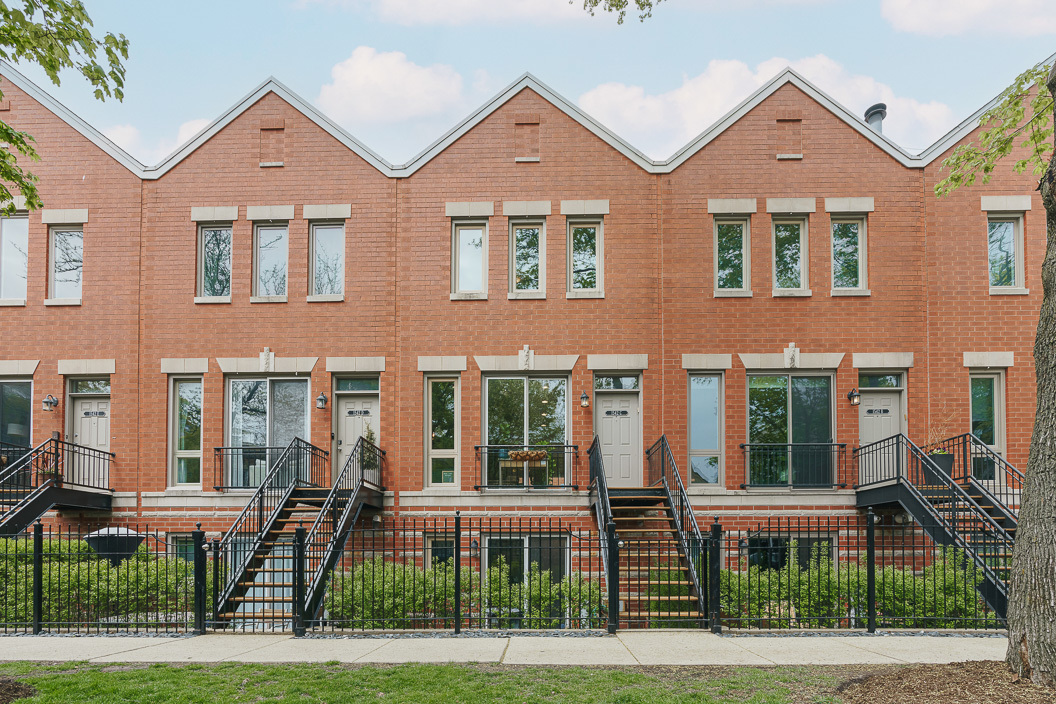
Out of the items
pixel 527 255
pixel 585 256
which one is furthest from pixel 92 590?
pixel 585 256

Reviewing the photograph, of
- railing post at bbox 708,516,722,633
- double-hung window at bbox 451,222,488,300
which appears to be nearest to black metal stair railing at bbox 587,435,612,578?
railing post at bbox 708,516,722,633

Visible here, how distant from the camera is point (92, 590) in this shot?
12156 millimetres

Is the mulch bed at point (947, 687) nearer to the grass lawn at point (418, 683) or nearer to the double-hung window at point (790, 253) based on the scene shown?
the grass lawn at point (418, 683)

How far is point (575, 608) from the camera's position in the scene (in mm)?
11289

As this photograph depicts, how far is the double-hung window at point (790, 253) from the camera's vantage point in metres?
16.2

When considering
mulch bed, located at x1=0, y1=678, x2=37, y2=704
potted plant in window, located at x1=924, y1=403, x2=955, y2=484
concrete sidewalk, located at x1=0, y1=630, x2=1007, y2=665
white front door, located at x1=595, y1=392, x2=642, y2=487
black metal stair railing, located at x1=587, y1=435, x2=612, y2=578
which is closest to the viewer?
mulch bed, located at x1=0, y1=678, x2=37, y2=704

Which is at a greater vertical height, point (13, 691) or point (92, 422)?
point (92, 422)

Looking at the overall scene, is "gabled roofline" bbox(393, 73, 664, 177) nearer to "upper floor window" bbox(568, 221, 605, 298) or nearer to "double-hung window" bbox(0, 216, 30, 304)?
"upper floor window" bbox(568, 221, 605, 298)

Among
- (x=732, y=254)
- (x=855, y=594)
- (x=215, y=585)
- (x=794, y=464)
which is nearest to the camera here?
(x=215, y=585)

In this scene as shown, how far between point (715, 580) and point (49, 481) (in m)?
11.7

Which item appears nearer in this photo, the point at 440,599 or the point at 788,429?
the point at 440,599

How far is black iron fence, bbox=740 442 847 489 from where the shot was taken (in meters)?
15.6

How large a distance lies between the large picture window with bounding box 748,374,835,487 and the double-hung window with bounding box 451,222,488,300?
581 cm

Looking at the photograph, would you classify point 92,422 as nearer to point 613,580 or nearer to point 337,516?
point 337,516
